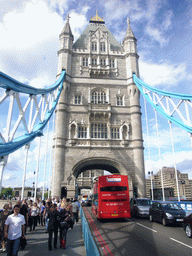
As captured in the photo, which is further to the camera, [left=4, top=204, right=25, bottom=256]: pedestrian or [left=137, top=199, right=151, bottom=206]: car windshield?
[left=137, top=199, right=151, bottom=206]: car windshield

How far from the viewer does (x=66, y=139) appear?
2738 cm

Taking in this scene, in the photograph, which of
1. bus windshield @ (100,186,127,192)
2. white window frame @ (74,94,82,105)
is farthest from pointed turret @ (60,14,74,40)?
bus windshield @ (100,186,127,192)

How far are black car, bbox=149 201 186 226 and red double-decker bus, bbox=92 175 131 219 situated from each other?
1.70 m

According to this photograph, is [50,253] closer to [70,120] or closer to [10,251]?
[10,251]

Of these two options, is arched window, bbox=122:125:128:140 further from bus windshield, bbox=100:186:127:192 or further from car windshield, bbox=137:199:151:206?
bus windshield, bbox=100:186:127:192

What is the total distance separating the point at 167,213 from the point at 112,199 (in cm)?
349

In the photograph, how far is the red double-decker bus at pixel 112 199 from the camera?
12.7 m

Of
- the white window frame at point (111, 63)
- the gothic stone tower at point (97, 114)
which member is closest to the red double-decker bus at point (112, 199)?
the gothic stone tower at point (97, 114)

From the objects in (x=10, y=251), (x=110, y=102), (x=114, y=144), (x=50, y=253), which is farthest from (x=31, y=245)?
(x=110, y=102)

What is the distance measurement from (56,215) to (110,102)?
80.0ft

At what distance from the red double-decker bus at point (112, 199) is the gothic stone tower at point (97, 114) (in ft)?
41.6

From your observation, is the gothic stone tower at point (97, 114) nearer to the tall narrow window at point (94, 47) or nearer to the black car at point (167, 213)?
the tall narrow window at point (94, 47)

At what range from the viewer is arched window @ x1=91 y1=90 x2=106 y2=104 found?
1188 inches

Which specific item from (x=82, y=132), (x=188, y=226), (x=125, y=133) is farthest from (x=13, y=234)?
(x=125, y=133)
